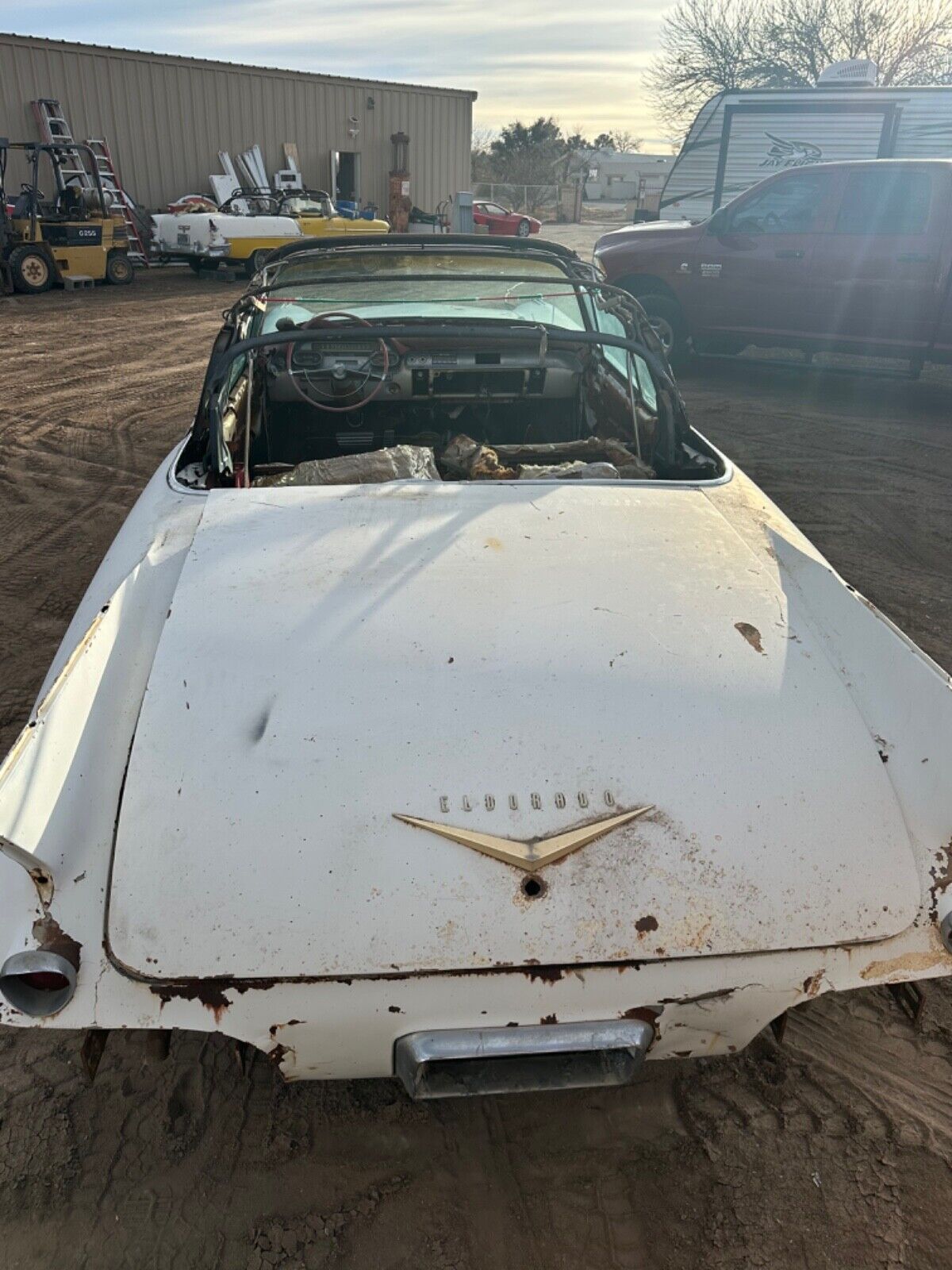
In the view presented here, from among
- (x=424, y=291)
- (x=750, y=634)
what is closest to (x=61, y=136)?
(x=424, y=291)

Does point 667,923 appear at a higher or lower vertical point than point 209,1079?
higher

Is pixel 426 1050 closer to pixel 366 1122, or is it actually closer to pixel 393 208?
pixel 366 1122

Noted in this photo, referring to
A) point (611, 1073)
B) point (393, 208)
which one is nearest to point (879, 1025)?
point (611, 1073)

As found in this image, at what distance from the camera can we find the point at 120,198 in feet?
60.3

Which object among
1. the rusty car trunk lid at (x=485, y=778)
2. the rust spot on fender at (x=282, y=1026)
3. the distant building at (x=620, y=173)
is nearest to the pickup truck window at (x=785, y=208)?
the rusty car trunk lid at (x=485, y=778)

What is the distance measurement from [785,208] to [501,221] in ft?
57.8

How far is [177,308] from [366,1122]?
13480mm

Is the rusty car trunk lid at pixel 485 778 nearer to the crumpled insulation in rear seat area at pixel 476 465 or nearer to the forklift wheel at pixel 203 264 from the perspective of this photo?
the crumpled insulation in rear seat area at pixel 476 465

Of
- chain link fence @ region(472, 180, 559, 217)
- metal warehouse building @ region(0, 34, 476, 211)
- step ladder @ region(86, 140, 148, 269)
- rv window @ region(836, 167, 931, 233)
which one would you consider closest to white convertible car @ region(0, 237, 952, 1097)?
rv window @ region(836, 167, 931, 233)

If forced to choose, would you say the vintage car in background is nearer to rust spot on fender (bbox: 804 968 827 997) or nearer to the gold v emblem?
the gold v emblem

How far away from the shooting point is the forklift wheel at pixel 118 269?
15.4 metres

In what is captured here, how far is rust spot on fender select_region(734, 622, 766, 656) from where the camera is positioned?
1.92 meters

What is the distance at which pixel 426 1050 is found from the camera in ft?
5.02

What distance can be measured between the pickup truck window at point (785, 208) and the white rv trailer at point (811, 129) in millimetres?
4381
